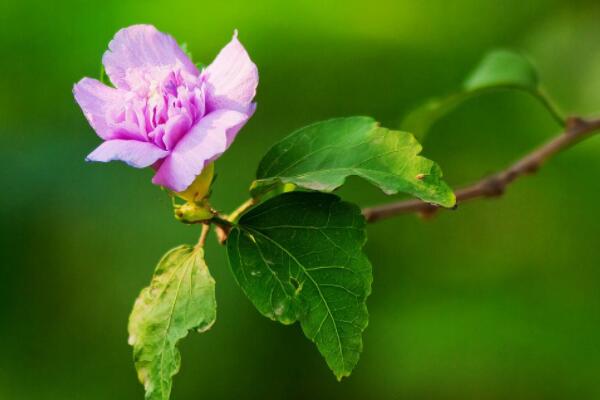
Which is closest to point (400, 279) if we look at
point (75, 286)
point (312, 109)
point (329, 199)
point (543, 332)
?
point (543, 332)

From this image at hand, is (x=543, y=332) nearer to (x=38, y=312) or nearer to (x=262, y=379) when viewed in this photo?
(x=262, y=379)

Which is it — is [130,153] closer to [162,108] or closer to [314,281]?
[162,108]

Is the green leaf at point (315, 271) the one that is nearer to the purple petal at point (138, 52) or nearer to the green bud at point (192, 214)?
the green bud at point (192, 214)

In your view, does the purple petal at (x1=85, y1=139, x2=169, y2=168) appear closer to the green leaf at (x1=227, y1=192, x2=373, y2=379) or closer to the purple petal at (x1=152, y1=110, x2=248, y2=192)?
the purple petal at (x1=152, y1=110, x2=248, y2=192)

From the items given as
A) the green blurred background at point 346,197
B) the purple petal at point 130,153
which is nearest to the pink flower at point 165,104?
the purple petal at point 130,153

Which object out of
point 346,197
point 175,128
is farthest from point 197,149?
point 346,197

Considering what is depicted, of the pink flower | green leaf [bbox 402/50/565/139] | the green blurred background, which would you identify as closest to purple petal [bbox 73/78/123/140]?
the pink flower
